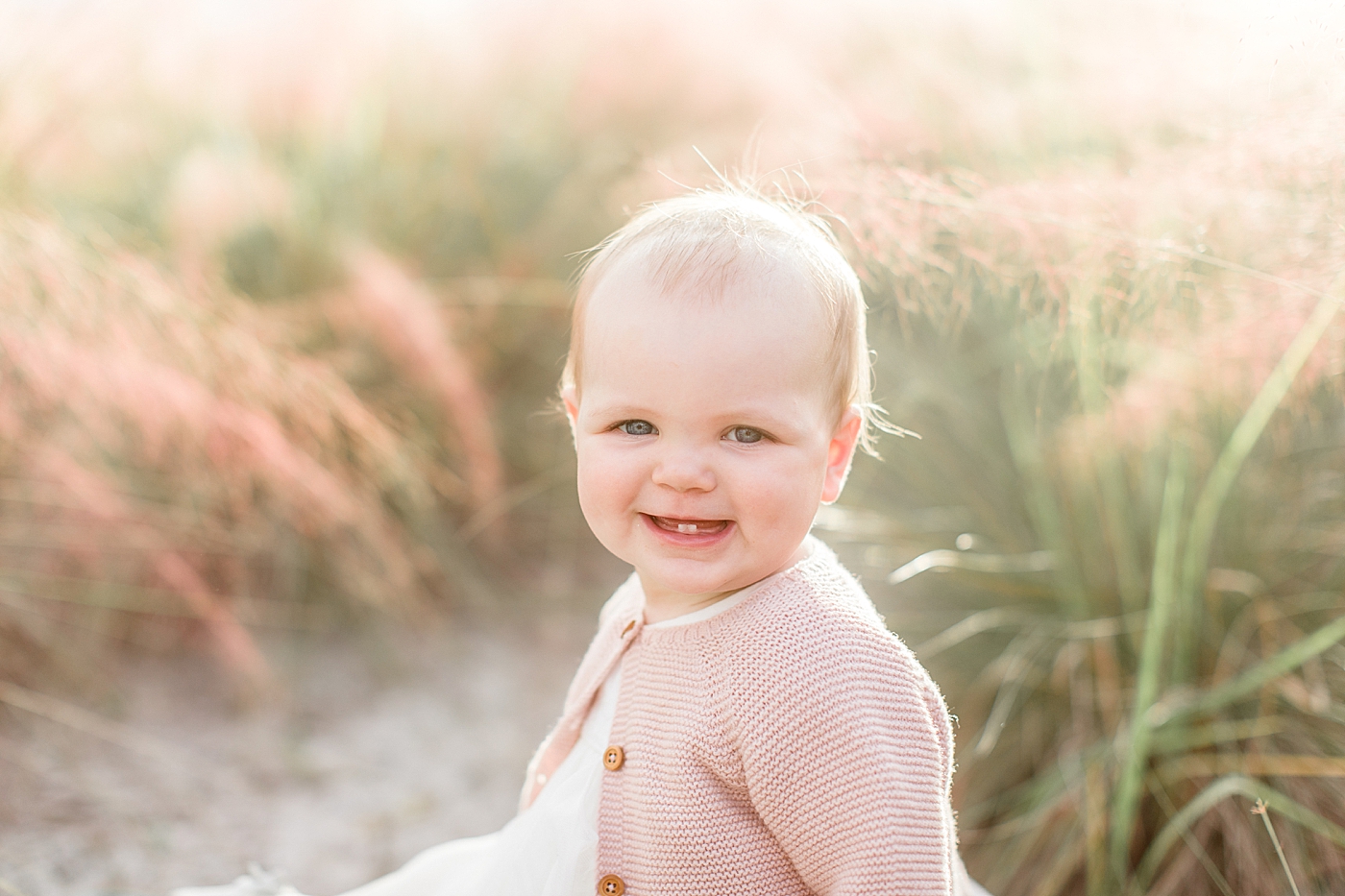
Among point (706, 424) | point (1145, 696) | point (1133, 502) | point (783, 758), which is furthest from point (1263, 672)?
point (706, 424)

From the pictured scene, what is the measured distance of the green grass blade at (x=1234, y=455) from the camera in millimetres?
1604

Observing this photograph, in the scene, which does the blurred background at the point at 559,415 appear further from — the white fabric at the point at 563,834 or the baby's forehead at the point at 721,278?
the white fabric at the point at 563,834

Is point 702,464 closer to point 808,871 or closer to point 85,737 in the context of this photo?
point 808,871

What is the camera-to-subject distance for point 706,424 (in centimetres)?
117

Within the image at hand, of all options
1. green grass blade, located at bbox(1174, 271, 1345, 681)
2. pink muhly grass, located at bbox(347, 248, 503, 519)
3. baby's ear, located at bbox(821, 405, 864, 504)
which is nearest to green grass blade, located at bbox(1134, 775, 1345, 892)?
green grass blade, located at bbox(1174, 271, 1345, 681)

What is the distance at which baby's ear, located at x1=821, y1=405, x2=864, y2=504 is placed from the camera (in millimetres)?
1291

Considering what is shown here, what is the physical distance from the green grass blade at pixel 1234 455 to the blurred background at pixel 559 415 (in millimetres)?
11

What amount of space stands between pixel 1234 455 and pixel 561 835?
1.40m

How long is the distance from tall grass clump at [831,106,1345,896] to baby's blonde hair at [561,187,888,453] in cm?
35

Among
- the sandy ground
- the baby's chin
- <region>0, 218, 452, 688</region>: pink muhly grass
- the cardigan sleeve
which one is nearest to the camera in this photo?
the cardigan sleeve

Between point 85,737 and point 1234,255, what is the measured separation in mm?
2623

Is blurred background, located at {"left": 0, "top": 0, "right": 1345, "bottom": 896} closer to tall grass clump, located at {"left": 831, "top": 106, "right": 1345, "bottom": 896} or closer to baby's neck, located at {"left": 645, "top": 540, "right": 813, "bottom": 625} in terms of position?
tall grass clump, located at {"left": 831, "top": 106, "right": 1345, "bottom": 896}

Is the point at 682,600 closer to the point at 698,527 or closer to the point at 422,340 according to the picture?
the point at 698,527

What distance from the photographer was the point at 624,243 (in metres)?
1.26
